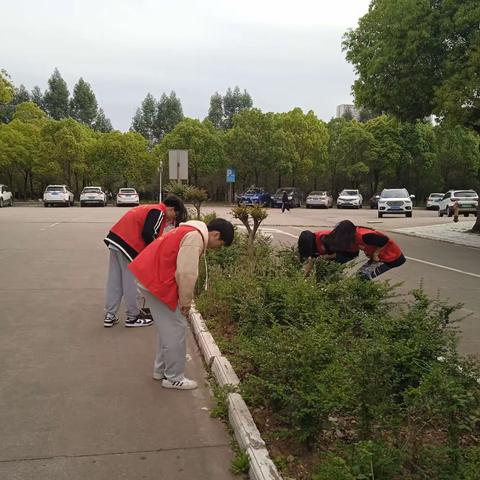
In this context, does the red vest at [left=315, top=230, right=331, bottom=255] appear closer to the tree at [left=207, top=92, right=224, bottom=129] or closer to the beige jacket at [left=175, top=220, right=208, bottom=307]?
the beige jacket at [left=175, top=220, right=208, bottom=307]

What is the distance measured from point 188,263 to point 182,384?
3.73 ft

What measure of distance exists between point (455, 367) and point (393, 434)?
650 mm

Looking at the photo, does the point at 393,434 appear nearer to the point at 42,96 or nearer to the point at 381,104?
the point at 381,104

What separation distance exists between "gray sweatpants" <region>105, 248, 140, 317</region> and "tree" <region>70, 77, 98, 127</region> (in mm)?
78374

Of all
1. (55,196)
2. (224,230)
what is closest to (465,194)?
(55,196)

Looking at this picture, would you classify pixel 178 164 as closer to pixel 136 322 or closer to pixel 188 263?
pixel 136 322

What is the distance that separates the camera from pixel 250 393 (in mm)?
4156

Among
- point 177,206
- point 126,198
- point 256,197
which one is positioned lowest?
point 126,198

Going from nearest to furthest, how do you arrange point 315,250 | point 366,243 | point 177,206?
point 177,206 < point 366,243 < point 315,250

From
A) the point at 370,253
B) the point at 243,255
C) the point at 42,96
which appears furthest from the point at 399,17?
the point at 42,96

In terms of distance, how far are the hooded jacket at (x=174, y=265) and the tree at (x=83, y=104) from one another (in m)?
80.5

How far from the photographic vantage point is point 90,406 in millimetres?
4320

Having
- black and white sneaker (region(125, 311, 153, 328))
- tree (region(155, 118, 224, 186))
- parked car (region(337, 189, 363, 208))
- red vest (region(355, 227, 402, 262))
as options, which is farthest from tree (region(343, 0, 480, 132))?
tree (region(155, 118, 224, 186))

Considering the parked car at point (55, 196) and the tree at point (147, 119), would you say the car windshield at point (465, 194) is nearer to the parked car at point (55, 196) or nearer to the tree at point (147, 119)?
the parked car at point (55, 196)
